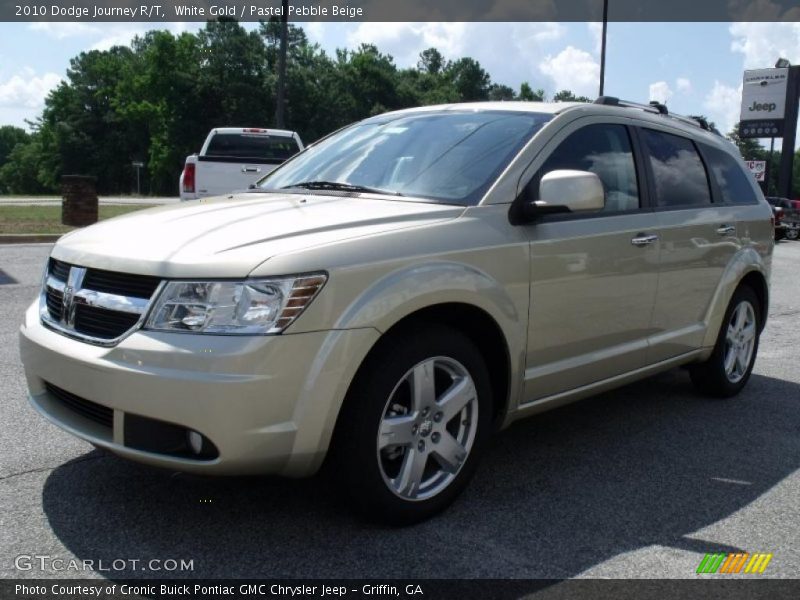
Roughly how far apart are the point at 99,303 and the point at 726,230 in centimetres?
379

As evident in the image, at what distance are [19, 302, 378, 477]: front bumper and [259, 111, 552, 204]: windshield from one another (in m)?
1.07

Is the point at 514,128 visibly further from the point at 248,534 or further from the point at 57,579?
the point at 57,579

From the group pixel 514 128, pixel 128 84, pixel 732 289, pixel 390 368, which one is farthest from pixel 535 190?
pixel 128 84

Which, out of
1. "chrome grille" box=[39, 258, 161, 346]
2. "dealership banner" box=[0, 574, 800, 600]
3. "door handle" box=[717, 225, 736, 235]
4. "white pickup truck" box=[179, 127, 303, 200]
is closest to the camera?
"dealership banner" box=[0, 574, 800, 600]

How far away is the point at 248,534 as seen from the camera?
3160 mm

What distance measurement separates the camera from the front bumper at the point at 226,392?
2.76 meters

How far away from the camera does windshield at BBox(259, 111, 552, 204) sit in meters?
3.79

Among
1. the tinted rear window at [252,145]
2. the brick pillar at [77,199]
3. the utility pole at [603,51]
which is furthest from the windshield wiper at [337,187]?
the utility pole at [603,51]

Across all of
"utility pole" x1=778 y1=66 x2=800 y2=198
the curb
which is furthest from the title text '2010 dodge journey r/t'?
"utility pole" x1=778 y1=66 x2=800 y2=198

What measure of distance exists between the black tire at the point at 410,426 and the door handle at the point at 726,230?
7.72ft

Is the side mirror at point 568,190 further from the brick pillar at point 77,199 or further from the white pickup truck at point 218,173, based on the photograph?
the brick pillar at point 77,199

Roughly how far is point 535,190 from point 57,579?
8.17 feet

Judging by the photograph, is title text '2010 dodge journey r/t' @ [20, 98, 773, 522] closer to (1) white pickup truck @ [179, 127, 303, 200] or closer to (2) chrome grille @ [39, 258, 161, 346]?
(2) chrome grille @ [39, 258, 161, 346]

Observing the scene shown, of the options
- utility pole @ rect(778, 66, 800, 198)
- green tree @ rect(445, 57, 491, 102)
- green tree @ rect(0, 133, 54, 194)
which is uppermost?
green tree @ rect(445, 57, 491, 102)
